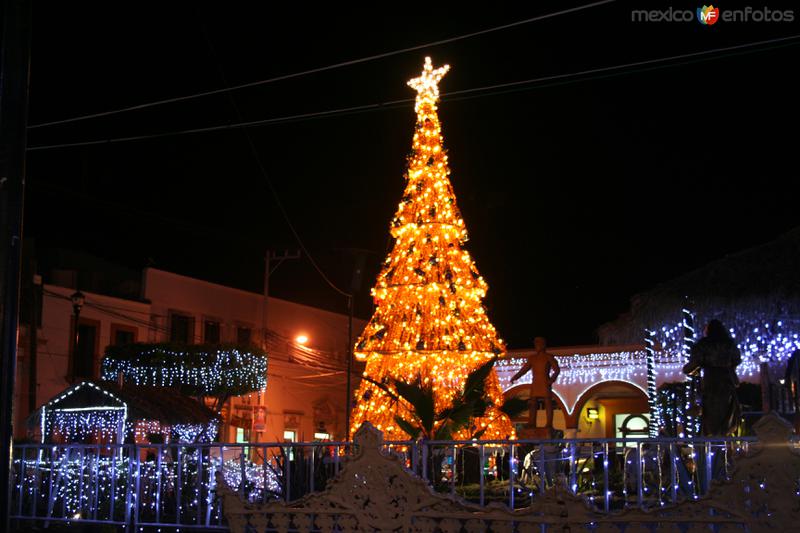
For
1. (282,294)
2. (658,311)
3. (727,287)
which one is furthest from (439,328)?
(282,294)

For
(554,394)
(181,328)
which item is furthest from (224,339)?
(554,394)

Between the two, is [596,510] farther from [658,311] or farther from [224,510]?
[658,311]

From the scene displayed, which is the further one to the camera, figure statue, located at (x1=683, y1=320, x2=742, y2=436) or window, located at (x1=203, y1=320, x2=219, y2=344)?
window, located at (x1=203, y1=320, x2=219, y2=344)

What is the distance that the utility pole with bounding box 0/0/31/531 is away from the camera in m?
5.84

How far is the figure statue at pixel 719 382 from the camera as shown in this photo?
30.2 ft

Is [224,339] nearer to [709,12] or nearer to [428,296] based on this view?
[428,296]

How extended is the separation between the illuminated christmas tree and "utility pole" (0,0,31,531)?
12.1 m

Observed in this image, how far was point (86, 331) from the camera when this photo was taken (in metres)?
30.6

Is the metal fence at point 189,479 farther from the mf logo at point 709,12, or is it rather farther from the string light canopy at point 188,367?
the string light canopy at point 188,367

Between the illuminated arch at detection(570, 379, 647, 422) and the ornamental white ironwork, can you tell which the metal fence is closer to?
the ornamental white ironwork

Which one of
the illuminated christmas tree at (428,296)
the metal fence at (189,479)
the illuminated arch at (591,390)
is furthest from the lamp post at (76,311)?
the illuminated arch at (591,390)

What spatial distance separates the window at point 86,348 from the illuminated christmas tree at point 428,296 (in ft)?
49.1

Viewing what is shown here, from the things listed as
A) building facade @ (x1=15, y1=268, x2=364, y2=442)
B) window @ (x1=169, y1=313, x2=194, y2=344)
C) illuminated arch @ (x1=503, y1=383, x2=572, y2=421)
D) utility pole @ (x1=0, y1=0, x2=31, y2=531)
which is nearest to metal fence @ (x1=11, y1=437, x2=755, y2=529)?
utility pole @ (x1=0, y1=0, x2=31, y2=531)

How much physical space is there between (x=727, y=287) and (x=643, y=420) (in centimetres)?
1912
